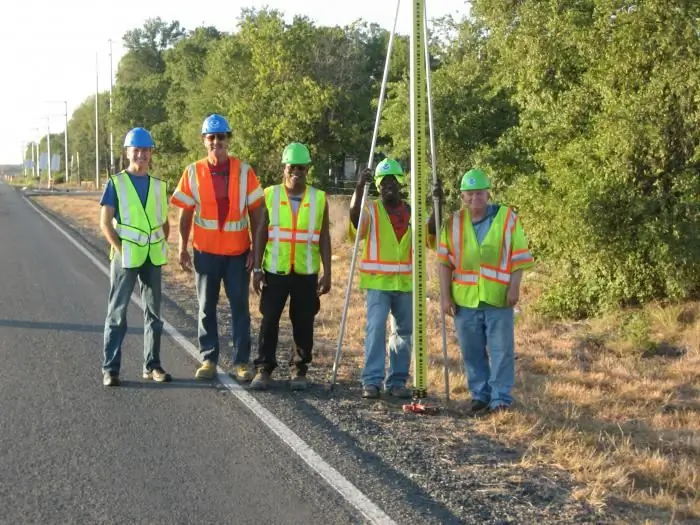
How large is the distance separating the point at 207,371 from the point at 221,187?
1.56 meters

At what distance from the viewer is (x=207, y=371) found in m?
7.20

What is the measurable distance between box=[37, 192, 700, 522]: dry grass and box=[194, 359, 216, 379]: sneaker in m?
1.18

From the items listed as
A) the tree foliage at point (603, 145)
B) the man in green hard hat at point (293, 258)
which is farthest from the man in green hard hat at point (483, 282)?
the tree foliage at point (603, 145)

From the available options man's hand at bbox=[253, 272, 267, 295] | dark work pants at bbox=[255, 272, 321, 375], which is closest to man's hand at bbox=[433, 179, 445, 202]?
dark work pants at bbox=[255, 272, 321, 375]

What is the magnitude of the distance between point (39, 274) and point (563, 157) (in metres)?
8.90

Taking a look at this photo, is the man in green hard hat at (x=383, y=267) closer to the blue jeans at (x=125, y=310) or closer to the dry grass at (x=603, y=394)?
the dry grass at (x=603, y=394)

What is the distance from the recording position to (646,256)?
11.7 meters

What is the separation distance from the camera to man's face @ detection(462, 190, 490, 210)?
21.2 ft

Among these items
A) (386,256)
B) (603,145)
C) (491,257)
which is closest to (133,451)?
(386,256)

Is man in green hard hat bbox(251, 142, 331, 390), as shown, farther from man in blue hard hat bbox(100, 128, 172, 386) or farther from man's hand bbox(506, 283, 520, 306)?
man's hand bbox(506, 283, 520, 306)

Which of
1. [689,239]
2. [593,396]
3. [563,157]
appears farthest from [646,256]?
[593,396]

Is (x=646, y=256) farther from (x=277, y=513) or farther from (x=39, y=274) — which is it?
(x=39, y=274)

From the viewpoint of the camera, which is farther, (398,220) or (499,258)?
(398,220)

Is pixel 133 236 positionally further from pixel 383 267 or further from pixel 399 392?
pixel 399 392
